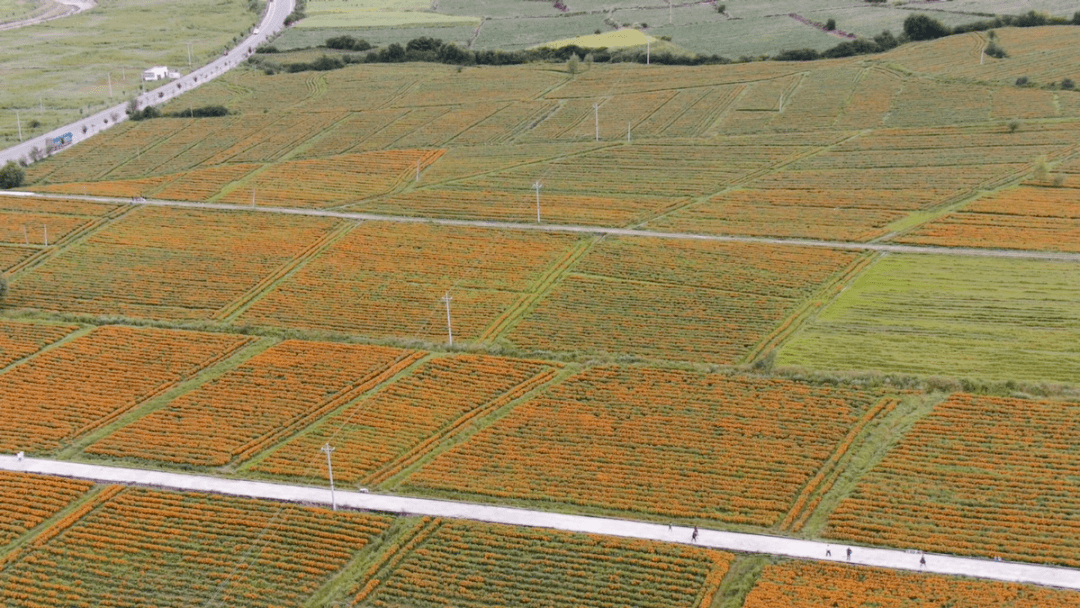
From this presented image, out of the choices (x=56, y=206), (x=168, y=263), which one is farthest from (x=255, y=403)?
(x=56, y=206)

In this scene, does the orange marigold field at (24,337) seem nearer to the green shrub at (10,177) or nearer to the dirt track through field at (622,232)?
the dirt track through field at (622,232)

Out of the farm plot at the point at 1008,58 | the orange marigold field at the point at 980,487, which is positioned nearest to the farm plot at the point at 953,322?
the orange marigold field at the point at 980,487

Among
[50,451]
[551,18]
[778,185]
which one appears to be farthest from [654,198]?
[551,18]

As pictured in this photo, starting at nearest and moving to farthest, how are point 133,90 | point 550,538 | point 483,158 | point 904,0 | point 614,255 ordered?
point 550,538
point 614,255
point 483,158
point 133,90
point 904,0

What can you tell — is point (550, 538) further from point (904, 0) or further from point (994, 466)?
point (904, 0)

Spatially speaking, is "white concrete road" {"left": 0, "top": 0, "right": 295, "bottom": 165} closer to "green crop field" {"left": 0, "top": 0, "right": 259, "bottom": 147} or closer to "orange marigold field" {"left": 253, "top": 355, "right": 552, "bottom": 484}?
"green crop field" {"left": 0, "top": 0, "right": 259, "bottom": 147}

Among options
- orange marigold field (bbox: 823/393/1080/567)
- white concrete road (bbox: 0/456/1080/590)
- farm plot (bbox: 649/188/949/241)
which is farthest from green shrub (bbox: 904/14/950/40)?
white concrete road (bbox: 0/456/1080/590)
